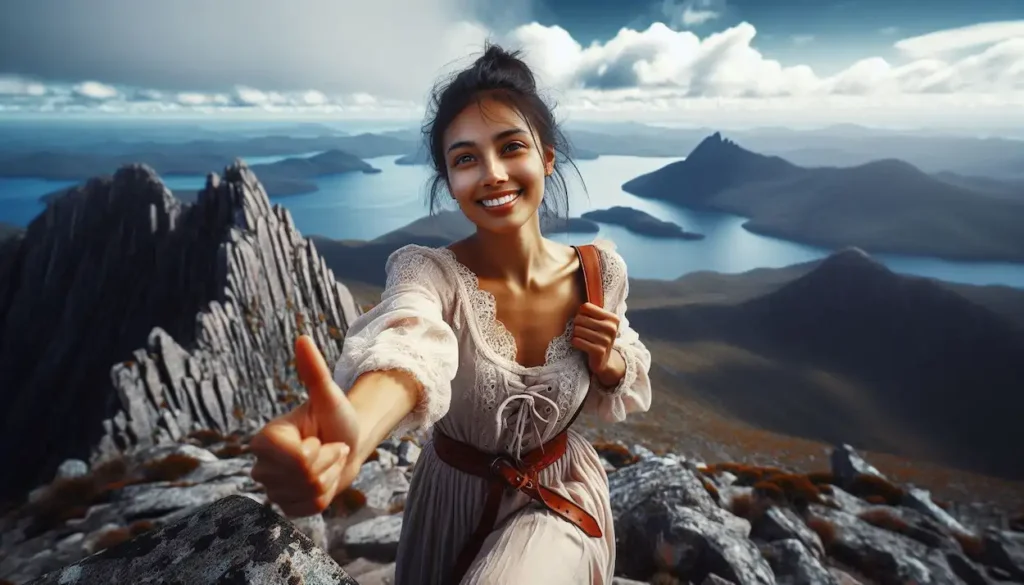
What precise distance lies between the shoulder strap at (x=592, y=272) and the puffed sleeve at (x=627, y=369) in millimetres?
53

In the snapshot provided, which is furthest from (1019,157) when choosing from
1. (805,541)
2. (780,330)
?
(805,541)

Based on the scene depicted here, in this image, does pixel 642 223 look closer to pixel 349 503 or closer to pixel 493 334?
pixel 349 503

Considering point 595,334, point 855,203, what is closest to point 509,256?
point 595,334

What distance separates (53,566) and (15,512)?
300 cm

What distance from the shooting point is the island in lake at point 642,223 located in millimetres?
29766

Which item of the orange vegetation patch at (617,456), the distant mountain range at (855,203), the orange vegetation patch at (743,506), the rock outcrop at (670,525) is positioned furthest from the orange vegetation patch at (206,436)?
the distant mountain range at (855,203)

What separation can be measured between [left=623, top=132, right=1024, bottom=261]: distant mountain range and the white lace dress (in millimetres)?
27780

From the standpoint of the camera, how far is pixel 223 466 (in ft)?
23.4

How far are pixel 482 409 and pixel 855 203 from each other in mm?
34796

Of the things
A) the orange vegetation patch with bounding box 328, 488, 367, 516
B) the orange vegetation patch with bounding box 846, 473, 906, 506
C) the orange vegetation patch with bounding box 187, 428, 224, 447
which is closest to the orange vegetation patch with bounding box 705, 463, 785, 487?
the orange vegetation patch with bounding box 846, 473, 906, 506

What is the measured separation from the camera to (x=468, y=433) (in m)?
1.84

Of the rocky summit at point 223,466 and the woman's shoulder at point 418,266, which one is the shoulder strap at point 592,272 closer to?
the woman's shoulder at point 418,266

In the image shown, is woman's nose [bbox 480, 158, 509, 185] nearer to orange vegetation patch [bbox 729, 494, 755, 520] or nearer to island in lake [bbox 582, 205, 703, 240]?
orange vegetation patch [bbox 729, 494, 755, 520]

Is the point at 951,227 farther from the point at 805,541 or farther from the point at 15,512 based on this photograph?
the point at 15,512
